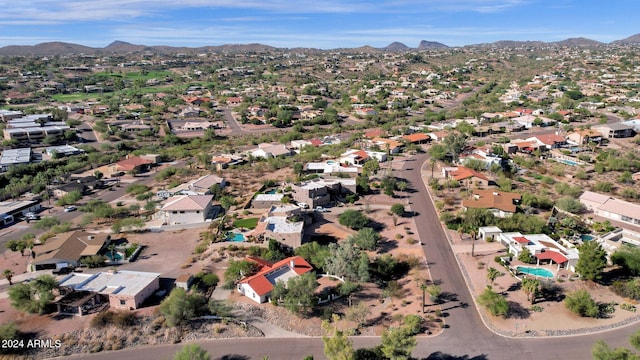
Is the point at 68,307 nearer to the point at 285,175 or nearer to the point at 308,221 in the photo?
the point at 308,221

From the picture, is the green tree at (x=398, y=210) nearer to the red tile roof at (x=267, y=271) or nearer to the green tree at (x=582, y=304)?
the red tile roof at (x=267, y=271)

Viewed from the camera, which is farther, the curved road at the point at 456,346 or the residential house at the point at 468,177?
the residential house at the point at 468,177

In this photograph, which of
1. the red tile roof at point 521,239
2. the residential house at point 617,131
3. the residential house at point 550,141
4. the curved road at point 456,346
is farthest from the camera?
the residential house at point 617,131

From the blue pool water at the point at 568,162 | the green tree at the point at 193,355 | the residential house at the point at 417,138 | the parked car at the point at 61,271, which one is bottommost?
the parked car at the point at 61,271

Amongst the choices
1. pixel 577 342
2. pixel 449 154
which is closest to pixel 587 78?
pixel 449 154

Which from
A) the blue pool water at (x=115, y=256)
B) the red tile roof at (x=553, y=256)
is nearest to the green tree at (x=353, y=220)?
the red tile roof at (x=553, y=256)

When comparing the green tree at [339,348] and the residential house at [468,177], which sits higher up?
the residential house at [468,177]

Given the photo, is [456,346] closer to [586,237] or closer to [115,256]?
[586,237]

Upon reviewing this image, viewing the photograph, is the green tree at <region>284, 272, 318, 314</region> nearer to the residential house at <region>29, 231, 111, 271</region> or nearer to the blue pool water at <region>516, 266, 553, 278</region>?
the blue pool water at <region>516, 266, 553, 278</region>
